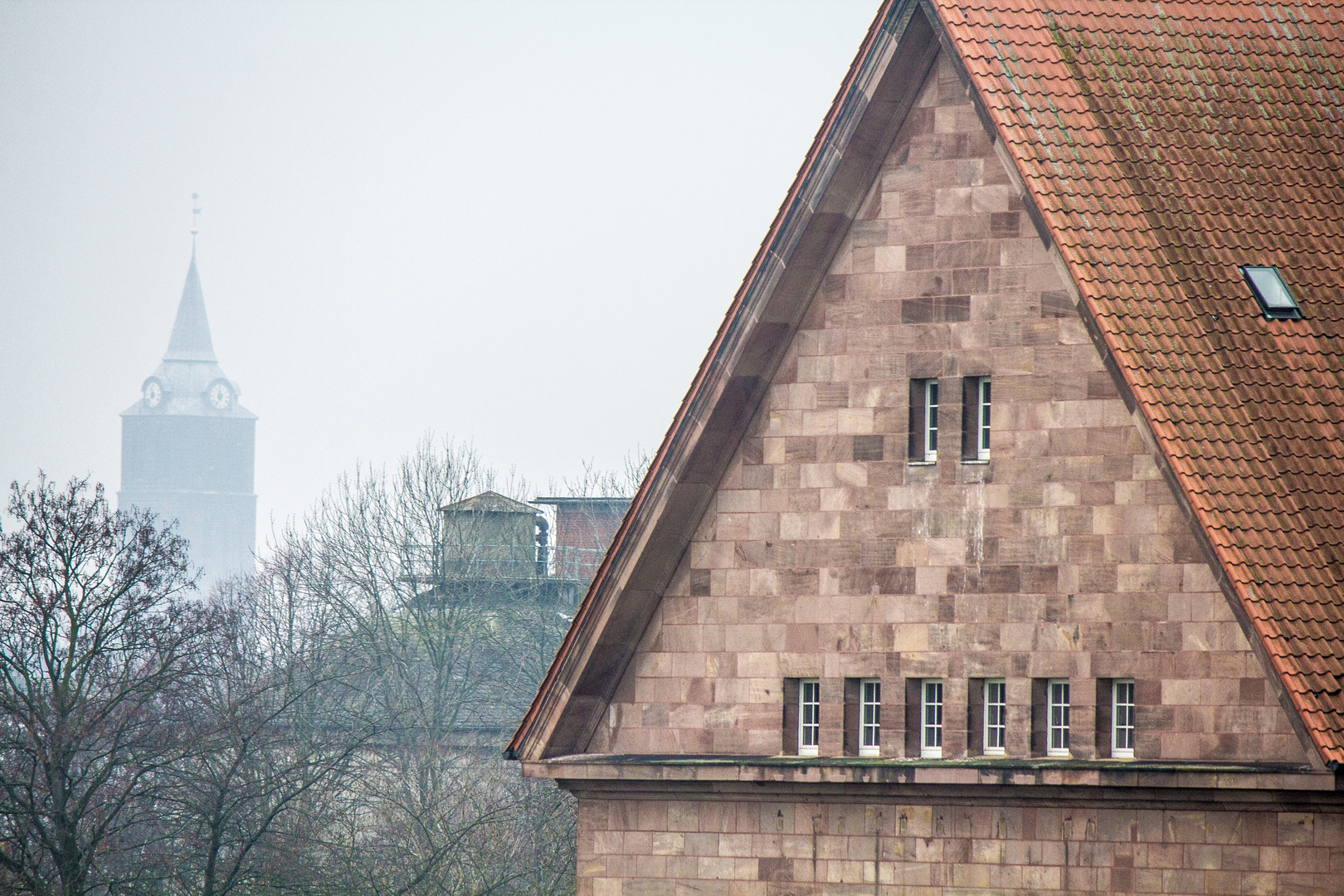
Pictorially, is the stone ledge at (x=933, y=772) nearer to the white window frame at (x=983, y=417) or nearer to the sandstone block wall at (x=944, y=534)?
the sandstone block wall at (x=944, y=534)

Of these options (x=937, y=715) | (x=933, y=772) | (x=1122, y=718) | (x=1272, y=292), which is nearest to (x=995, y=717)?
(x=937, y=715)

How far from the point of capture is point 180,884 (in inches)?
1662

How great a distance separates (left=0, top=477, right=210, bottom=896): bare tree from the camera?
129 ft

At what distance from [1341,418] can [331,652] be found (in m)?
47.3

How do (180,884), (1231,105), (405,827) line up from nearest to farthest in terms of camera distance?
1. (1231,105)
2. (180,884)
3. (405,827)

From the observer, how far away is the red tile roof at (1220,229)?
22.2 m

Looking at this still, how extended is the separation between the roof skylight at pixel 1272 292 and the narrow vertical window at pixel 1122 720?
4.33 metres

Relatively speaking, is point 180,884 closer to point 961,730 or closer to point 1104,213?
point 961,730

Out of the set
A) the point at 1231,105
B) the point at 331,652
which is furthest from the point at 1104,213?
the point at 331,652

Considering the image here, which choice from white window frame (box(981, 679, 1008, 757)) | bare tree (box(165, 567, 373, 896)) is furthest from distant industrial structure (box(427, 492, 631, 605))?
white window frame (box(981, 679, 1008, 757))

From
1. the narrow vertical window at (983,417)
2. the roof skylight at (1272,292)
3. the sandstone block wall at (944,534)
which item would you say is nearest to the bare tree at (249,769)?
Result: the sandstone block wall at (944,534)

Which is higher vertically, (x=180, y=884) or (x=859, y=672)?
(x=859, y=672)

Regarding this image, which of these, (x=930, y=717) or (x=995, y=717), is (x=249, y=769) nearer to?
(x=930, y=717)

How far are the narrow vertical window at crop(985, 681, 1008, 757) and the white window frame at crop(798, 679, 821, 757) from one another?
A: 6.65ft
